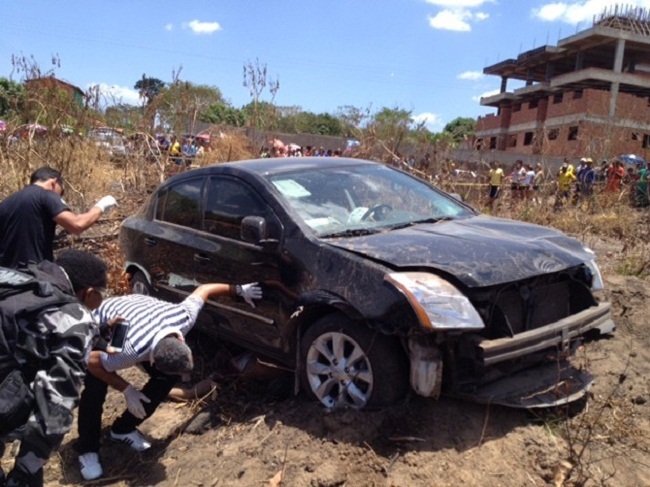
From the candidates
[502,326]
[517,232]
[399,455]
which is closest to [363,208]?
[517,232]

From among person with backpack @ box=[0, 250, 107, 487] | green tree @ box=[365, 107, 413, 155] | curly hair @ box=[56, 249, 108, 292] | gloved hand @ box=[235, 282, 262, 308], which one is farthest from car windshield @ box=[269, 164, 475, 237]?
green tree @ box=[365, 107, 413, 155]

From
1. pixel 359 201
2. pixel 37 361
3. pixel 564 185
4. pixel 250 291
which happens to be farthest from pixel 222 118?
pixel 37 361

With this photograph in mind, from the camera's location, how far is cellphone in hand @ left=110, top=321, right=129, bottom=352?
348 cm

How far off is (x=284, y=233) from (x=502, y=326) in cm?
152

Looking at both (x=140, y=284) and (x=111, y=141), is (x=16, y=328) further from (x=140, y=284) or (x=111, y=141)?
(x=111, y=141)

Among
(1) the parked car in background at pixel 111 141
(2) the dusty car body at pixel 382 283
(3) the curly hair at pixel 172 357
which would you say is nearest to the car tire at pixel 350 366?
(2) the dusty car body at pixel 382 283

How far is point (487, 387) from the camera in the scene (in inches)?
141

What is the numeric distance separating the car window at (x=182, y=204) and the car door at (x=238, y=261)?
0.13 meters

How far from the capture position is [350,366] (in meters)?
3.67

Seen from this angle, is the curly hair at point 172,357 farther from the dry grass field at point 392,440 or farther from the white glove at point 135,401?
the dry grass field at point 392,440

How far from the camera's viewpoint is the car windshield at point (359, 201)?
4258 mm

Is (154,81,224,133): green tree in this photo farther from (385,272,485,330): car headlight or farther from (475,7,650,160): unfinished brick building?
(475,7,650,160): unfinished brick building

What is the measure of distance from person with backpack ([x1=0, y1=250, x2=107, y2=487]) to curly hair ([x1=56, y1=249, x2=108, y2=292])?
37cm

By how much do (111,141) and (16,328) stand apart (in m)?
9.84
